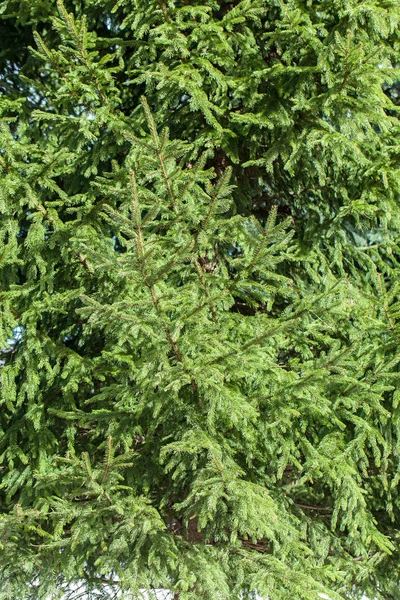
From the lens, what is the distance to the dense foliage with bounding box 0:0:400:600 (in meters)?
2.83

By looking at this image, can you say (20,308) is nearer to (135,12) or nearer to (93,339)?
(93,339)

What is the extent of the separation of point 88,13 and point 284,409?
9.57 ft

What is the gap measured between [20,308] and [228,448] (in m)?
1.47

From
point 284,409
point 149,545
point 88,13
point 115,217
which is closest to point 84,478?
point 149,545

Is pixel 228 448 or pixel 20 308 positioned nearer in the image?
pixel 228 448

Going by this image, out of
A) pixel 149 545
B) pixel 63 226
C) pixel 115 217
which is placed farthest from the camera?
pixel 63 226

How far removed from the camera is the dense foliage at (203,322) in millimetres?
2832

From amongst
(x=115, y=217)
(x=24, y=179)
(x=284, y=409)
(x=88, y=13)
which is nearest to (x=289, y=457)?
(x=284, y=409)

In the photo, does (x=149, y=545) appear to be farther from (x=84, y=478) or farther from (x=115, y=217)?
(x=115, y=217)

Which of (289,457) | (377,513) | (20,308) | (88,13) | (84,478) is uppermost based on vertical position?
(88,13)

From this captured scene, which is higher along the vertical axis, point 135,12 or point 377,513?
point 135,12

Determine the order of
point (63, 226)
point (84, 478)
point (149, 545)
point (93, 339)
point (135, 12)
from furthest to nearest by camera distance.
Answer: point (93, 339), point (135, 12), point (63, 226), point (149, 545), point (84, 478)

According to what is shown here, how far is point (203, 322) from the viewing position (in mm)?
2799

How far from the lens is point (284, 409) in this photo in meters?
2.97
